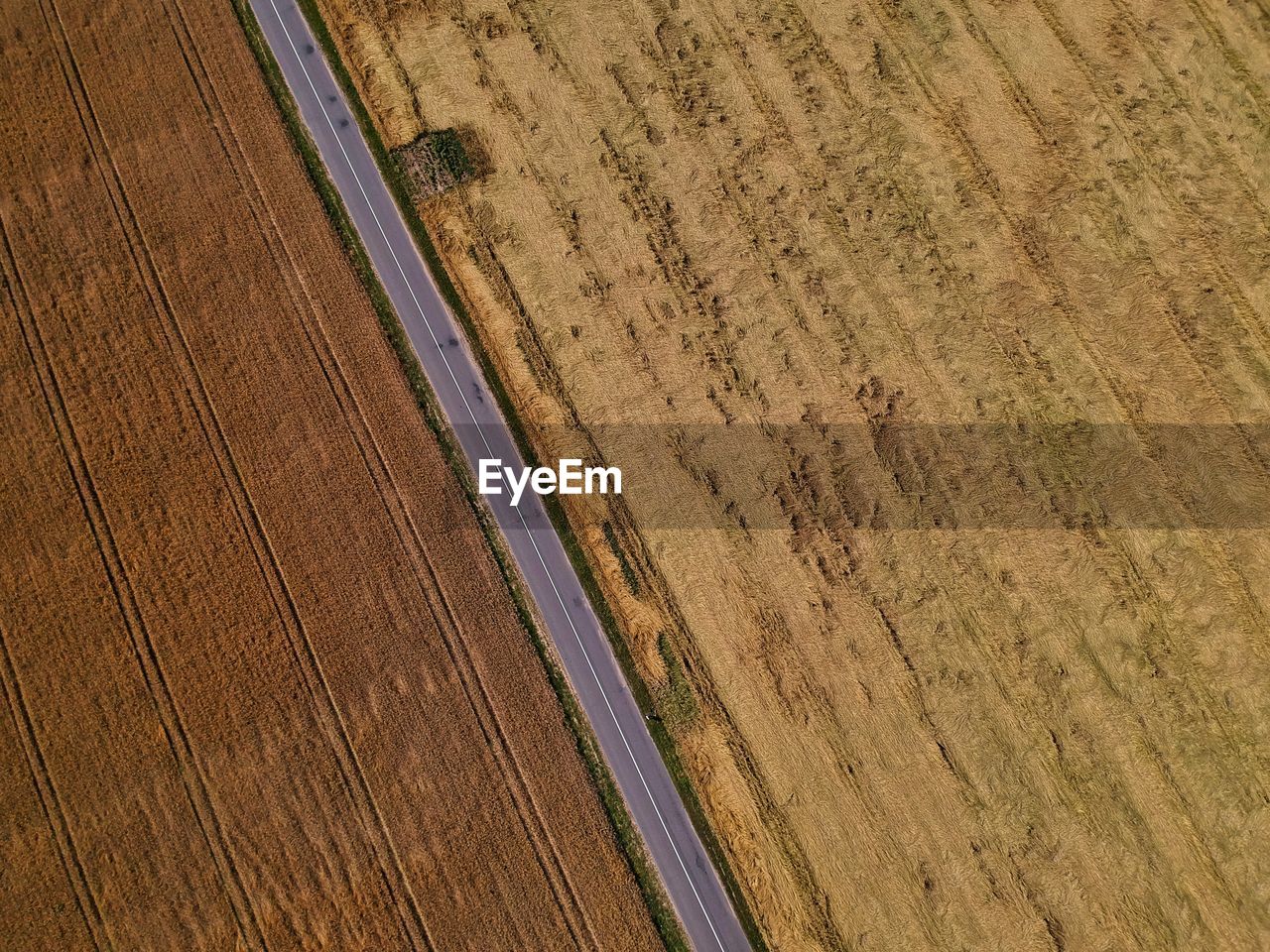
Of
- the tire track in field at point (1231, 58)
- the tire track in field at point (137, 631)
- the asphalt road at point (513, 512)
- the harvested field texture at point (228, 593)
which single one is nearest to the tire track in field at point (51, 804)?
the harvested field texture at point (228, 593)

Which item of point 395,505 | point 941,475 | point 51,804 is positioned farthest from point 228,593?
point 941,475

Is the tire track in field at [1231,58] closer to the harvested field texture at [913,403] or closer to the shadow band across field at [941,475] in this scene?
the harvested field texture at [913,403]

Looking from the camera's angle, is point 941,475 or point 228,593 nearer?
point 228,593

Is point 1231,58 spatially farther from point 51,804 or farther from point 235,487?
point 51,804

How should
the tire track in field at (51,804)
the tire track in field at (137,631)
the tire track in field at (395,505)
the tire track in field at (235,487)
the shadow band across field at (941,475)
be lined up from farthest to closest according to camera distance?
the shadow band across field at (941,475), the tire track in field at (235,487), the tire track in field at (395,505), the tire track in field at (137,631), the tire track in field at (51,804)

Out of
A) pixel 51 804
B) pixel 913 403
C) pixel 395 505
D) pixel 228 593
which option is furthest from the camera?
pixel 913 403

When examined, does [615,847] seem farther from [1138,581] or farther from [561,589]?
[1138,581]
